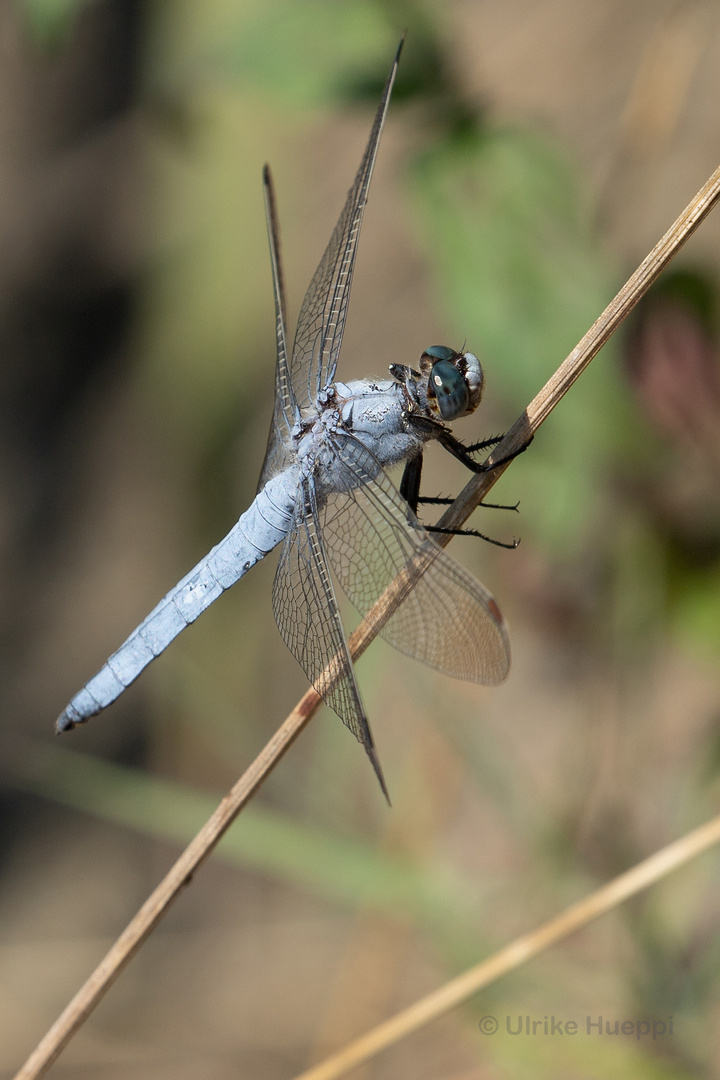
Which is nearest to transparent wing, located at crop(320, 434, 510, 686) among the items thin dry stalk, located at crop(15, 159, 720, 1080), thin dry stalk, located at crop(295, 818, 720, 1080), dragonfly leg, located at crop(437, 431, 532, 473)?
dragonfly leg, located at crop(437, 431, 532, 473)

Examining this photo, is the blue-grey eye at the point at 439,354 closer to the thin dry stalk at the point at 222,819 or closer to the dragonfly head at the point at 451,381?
the dragonfly head at the point at 451,381

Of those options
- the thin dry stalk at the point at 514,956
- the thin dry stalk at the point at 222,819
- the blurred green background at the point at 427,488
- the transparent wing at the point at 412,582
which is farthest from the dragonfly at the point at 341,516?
the thin dry stalk at the point at 514,956

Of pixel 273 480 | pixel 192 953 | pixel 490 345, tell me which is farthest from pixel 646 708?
pixel 192 953

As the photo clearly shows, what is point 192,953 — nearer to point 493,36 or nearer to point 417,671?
point 417,671

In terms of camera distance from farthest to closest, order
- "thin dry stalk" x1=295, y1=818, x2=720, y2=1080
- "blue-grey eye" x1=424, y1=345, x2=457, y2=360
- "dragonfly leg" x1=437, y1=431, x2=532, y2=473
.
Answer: "blue-grey eye" x1=424, y1=345, x2=457, y2=360 → "dragonfly leg" x1=437, y1=431, x2=532, y2=473 → "thin dry stalk" x1=295, y1=818, x2=720, y2=1080

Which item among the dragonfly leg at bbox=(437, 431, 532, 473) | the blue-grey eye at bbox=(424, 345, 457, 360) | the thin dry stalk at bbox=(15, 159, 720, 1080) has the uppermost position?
the blue-grey eye at bbox=(424, 345, 457, 360)

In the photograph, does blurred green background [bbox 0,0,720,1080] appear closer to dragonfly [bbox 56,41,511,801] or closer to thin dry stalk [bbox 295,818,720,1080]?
dragonfly [bbox 56,41,511,801]

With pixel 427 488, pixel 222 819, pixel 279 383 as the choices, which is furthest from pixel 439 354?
pixel 427 488

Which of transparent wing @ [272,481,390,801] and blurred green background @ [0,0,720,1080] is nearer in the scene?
transparent wing @ [272,481,390,801]
